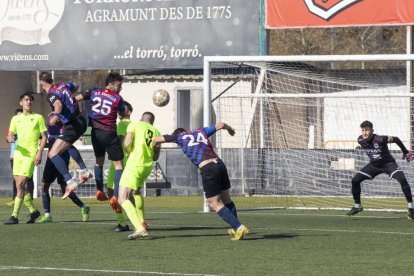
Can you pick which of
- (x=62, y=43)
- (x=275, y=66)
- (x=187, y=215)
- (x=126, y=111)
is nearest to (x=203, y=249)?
(x=126, y=111)

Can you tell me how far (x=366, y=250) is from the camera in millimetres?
12758

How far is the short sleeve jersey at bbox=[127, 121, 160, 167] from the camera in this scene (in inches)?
567

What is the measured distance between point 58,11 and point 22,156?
13690 millimetres

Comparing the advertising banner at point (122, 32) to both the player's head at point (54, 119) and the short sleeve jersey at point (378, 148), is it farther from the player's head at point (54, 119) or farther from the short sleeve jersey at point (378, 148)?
the player's head at point (54, 119)

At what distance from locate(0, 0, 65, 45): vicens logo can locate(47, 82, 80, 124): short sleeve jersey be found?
14687mm

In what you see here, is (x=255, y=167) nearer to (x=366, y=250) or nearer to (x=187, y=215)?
(x=187, y=215)

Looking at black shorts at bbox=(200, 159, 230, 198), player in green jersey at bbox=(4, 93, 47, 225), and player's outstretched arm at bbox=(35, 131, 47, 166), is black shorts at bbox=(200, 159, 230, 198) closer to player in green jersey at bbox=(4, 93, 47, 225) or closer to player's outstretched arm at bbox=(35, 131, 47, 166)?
player's outstretched arm at bbox=(35, 131, 47, 166)

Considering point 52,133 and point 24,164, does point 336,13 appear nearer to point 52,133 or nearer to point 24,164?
point 52,133

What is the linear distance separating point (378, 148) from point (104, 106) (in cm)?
603

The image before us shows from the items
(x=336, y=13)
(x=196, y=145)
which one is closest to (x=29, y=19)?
(x=336, y=13)

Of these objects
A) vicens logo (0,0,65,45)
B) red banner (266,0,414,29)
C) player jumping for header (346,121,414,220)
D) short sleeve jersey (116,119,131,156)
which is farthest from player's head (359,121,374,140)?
vicens logo (0,0,65,45)

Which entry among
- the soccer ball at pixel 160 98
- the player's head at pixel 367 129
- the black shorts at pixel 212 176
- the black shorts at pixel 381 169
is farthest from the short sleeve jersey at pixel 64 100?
the soccer ball at pixel 160 98

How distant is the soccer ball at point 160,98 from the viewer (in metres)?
33.0

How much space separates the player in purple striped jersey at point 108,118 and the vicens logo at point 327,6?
12.5m
